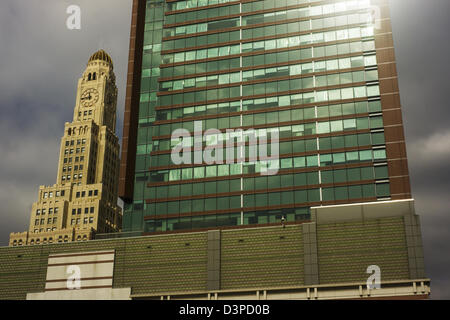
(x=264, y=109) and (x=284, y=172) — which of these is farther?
(x=264, y=109)

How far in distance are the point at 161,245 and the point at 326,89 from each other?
104ft

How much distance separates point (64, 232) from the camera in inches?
7028

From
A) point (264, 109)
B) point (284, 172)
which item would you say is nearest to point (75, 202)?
point (264, 109)

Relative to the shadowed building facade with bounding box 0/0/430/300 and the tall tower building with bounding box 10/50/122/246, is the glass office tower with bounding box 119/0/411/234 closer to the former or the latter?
the shadowed building facade with bounding box 0/0/430/300

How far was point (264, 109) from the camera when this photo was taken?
77.7 meters

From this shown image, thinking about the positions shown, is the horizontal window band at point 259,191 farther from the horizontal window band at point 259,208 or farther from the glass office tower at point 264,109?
the horizontal window band at point 259,208

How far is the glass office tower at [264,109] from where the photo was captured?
234ft

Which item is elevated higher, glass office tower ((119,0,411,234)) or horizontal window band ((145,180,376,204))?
glass office tower ((119,0,411,234))

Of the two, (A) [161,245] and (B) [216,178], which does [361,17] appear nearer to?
(B) [216,178]

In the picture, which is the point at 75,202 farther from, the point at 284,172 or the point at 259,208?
the point at 284,172

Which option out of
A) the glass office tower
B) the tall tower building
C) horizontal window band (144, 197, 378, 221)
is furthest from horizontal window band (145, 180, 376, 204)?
the tall tower building

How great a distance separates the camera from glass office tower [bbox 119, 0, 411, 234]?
71438 mm

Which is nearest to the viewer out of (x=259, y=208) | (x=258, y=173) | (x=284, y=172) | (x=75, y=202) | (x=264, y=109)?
(x=259, y=208)
